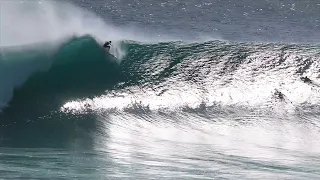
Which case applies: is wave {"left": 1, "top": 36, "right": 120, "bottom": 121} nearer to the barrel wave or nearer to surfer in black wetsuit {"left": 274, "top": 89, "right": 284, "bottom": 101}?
the barrel wave

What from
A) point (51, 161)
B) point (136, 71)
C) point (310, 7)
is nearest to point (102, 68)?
point (136, 71)

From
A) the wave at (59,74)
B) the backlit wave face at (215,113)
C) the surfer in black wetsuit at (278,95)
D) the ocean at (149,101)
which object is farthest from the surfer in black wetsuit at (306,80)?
the wave at (59,74)

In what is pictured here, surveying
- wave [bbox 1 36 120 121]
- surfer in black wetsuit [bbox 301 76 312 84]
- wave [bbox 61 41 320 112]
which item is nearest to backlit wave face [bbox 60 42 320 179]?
wave [bbox 61 41 320 112]

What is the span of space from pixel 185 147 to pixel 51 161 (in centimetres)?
420

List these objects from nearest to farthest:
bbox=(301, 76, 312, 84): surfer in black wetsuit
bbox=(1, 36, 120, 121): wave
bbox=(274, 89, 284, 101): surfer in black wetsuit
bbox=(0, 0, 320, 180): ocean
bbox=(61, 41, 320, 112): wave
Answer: bbox=(0, 0, 320, 180): ocean → bbox=(1, 36, 120, 121): wave → bbox=(61, 41, 320, 112): wave → bbox=(274, 89, 284, 101): surfer in black wetsuit → bbox=(301, 76, 312, 84): surfer in black wetsuit

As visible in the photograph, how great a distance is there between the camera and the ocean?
19562 mm

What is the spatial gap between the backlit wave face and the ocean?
37 mm

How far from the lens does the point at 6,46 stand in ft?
97.7

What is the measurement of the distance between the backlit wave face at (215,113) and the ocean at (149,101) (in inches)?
1.5

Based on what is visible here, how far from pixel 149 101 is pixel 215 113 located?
216 centimetres

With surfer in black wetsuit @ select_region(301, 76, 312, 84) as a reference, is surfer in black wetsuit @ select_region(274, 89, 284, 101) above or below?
below

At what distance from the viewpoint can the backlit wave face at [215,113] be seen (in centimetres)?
1992

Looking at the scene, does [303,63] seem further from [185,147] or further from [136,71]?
[185,147]

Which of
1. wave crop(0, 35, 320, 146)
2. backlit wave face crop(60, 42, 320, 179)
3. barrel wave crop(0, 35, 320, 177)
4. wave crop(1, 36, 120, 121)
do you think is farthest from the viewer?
wave crop(1, 36, 120, 121)
